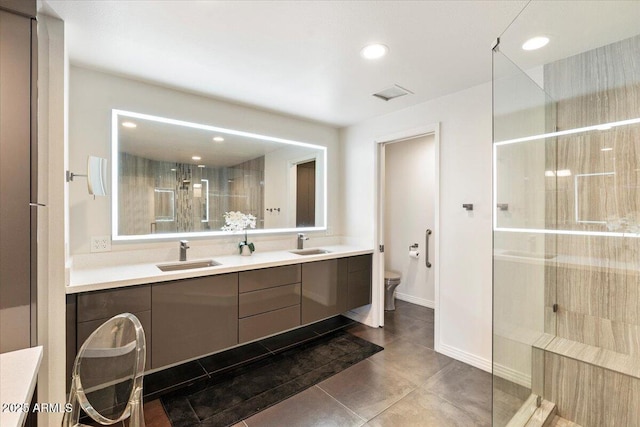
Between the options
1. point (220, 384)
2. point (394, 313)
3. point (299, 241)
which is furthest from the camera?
point (394, 313)

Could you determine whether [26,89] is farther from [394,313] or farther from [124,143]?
[394,313]

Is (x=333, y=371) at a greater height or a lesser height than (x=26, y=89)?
lesser

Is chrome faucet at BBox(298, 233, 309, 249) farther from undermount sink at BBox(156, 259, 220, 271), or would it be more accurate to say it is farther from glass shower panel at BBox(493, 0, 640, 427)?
glass shower panel at BBox(493, 0, 640, 427)

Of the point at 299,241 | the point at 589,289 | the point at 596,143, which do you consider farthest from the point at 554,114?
the point at 299,241

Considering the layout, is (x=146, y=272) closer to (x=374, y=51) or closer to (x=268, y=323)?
(x=268, y=323)

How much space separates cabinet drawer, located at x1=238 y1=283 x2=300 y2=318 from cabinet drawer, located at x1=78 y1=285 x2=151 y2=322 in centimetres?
70

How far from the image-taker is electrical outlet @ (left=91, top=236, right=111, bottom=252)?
2.17 meters

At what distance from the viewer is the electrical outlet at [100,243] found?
217 cm

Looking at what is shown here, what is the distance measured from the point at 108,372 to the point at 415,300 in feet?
12.3

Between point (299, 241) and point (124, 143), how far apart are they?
1.94 m

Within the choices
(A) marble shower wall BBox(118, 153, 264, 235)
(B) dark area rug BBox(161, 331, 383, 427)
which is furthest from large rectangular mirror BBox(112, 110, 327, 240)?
(B) dark area rug BBox(161, 331, 383, 427)

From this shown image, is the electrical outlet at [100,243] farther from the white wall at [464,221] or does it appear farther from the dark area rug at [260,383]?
the white wall at [464,221]

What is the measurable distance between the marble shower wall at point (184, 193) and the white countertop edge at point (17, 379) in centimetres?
120

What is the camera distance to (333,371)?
7.79 ft
